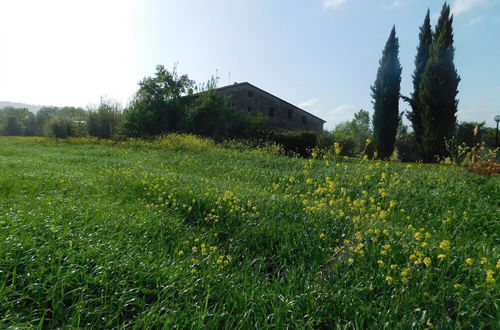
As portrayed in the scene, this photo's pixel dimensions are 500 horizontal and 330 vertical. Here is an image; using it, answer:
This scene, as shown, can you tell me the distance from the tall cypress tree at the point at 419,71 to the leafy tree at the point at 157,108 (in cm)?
1471

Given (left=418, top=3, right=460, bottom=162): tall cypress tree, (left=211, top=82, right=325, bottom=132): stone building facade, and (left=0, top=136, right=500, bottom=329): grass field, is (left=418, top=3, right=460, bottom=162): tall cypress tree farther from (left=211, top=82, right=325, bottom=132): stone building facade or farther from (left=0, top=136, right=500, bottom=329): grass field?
(left=0, top=136, right=500, bottom=329): grass field

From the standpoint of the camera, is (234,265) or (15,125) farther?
(15,125)

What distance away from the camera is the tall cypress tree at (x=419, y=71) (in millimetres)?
19133

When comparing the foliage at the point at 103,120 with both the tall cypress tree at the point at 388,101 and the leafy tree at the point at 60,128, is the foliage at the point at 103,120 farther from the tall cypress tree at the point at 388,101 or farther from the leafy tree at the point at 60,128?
the tall cypress tree at the point at 388,101

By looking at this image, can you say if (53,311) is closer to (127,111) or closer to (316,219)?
(316,219)

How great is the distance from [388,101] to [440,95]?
2.99m

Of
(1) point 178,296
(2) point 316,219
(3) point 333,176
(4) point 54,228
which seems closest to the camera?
(1) point 178,296

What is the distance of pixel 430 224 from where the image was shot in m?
4.39

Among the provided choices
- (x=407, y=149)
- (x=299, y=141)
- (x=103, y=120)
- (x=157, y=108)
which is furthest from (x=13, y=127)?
(x=407, y=149)

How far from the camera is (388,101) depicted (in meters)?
19.7

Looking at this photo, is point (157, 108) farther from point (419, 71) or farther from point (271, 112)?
point (419, 71)

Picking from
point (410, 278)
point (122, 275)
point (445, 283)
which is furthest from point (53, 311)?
point (445, 283)

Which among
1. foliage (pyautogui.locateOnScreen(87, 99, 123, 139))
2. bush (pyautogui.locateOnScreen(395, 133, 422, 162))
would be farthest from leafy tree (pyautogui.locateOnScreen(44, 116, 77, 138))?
bush (pyautogui.locateOnScreen(395, 133, 422, 162))

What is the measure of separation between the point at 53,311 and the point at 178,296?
2.74ft
